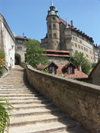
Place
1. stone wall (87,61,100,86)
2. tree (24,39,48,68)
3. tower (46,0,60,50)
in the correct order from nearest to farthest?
1. stone wall (87,61,100,86)
2. tree (24,39,48,68)
3. tower (46,0,60,50)

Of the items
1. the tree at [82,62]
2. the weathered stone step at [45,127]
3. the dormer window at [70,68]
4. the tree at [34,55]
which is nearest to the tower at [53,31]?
the tree at [82,62]

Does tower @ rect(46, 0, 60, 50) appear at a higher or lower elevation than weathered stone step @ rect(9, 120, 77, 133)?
higher

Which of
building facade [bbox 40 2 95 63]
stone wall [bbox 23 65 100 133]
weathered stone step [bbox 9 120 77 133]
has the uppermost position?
building facade [bbox 40 2 95 63]

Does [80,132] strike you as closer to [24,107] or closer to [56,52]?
[24,107]

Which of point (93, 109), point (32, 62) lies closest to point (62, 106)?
point (93, 109)

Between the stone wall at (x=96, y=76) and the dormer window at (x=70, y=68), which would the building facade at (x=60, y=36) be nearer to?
the dormer window at (x=70, y=68)

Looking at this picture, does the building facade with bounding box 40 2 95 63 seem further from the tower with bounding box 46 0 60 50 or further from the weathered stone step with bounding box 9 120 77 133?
the weathered stone step with bounding box 9 120 77 133

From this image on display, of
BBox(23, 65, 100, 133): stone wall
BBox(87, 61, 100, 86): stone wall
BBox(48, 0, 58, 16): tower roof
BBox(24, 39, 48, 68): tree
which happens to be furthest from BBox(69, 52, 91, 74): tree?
BBox(23, 65, 100, 133): stone wall

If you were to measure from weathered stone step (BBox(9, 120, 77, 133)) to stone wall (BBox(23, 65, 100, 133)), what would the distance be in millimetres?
372

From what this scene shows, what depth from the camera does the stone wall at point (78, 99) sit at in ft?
10.3

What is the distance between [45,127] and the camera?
11.2ft

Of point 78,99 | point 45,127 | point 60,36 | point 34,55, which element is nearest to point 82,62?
point 34,55

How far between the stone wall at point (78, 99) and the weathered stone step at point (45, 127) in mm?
372

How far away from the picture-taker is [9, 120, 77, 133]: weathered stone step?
317 centimetres
